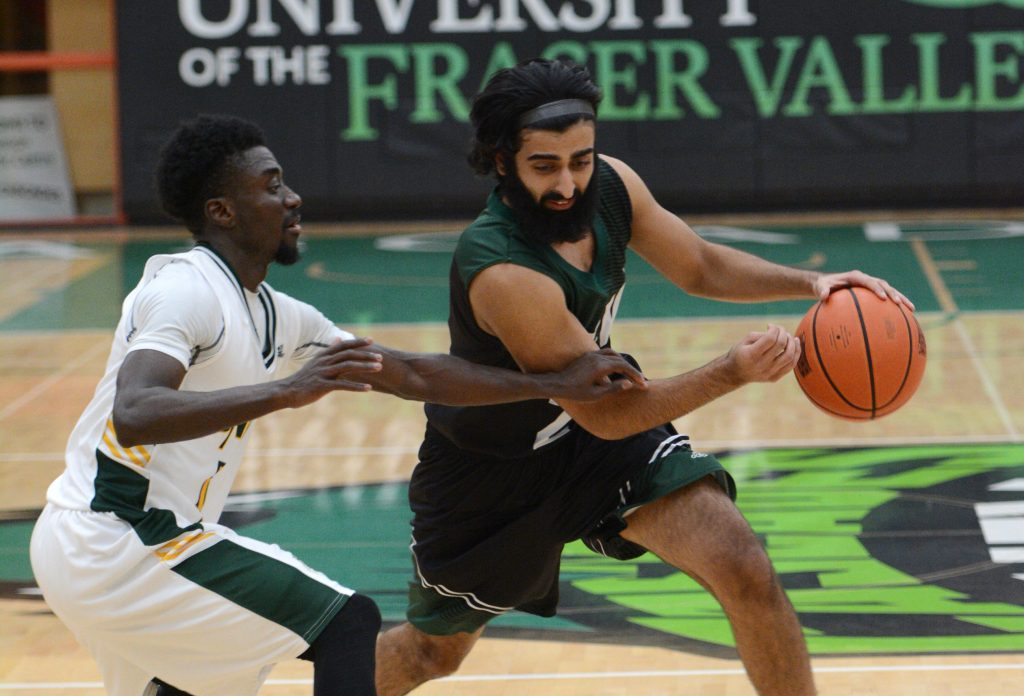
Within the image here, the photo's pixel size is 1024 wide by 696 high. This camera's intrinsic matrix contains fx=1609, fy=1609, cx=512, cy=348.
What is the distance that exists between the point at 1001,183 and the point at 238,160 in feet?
43.2

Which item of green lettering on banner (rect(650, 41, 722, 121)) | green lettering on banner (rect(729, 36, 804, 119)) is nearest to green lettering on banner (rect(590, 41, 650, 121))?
green lettering on banner (rect(650, 41, 722, 121))

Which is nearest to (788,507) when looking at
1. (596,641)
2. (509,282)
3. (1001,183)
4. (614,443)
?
(596,641)

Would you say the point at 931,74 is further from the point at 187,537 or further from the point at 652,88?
the point at 187,537

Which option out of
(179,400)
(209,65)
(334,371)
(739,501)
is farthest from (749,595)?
(209,65)

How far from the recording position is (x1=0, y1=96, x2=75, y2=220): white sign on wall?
1716 centimetres

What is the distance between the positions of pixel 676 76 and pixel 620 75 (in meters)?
0.55

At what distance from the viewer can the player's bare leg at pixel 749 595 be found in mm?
3920

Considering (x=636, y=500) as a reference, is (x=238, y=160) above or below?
above

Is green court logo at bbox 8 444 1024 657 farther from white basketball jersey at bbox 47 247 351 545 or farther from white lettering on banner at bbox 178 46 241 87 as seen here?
white lettering on banner at bbox 178 46 241 87

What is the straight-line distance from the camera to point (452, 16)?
1600cm

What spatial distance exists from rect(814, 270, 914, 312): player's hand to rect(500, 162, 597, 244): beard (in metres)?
0.75

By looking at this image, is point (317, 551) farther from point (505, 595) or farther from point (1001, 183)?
point (1001, 183)

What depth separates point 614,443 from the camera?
14.2 ft

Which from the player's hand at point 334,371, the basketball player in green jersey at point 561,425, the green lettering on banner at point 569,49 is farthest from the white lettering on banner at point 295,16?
the player's hand at point 334,371
